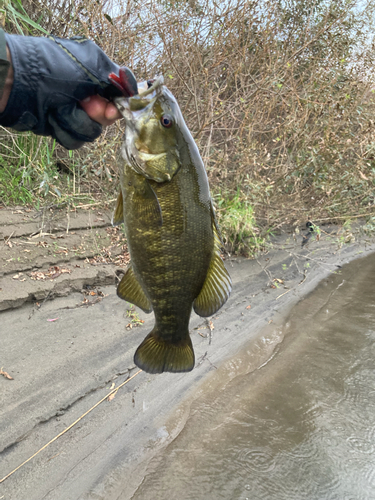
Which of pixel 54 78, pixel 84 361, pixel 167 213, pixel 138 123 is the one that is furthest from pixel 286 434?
pixel 54 78

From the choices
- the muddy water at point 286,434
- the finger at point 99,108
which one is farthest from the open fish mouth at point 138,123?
the muddy water at point 286,434

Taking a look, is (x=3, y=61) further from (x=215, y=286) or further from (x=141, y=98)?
(x=215, y=286)

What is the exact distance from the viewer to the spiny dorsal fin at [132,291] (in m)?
1.60

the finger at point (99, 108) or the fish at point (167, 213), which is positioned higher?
the finger at point (99, 108)

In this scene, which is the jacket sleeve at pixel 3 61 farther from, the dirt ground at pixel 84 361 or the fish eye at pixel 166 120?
the dirt ground at pixel 84 361

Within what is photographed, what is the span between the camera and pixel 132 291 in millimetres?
1621

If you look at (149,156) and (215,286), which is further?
(215,286)

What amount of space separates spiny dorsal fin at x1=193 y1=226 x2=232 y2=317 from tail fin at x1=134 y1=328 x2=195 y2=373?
197 mm

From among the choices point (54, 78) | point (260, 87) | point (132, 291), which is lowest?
point (132, 291)

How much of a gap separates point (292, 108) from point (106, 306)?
3741mm

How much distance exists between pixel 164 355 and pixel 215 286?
1.35 feet

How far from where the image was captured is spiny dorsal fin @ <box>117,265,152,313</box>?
160cm

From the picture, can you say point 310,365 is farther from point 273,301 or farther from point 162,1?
point 162,1

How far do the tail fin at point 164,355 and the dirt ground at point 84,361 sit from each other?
50.1 inches
